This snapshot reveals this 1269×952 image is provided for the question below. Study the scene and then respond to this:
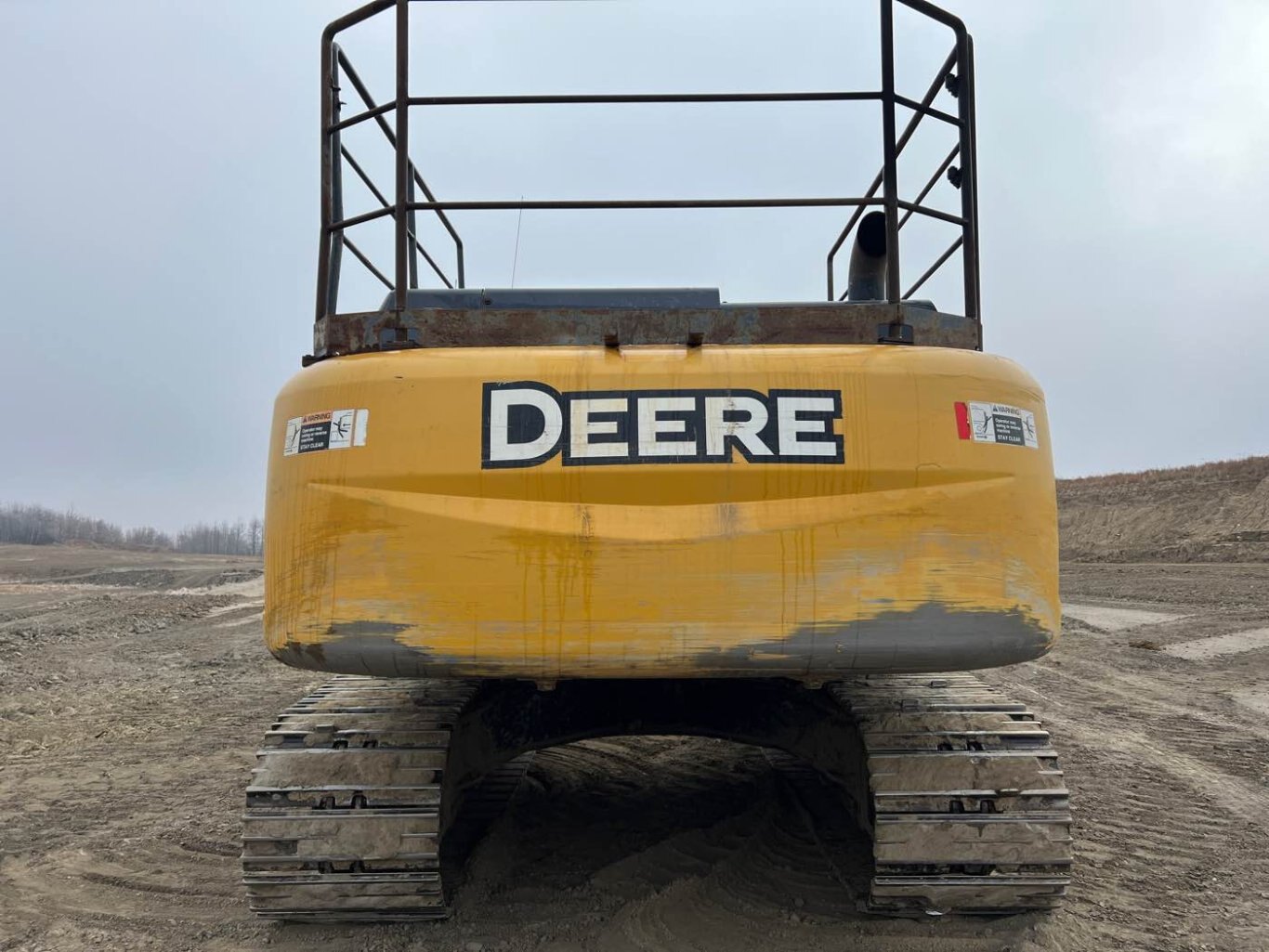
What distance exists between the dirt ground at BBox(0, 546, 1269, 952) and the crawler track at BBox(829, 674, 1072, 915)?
0.18m

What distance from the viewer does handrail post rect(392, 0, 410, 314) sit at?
2.82 meters

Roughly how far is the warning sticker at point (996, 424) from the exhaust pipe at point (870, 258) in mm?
1261

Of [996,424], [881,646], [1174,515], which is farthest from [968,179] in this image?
[1174,515]

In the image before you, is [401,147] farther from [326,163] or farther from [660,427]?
[660,427]

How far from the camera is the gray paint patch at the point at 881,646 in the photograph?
248 centimetres

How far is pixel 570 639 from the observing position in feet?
8.18

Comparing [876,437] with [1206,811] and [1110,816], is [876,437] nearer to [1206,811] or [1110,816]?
[1110,816]

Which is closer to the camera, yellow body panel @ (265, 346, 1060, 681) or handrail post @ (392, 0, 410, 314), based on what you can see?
yellow body panel @ (265, 346, 1060, 681)

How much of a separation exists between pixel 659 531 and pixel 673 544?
0.05m

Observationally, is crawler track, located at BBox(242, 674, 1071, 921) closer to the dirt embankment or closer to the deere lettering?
the deere lettering

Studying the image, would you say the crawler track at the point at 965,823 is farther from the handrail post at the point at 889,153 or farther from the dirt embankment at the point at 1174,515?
the dirt embankment at the point at 1174,515

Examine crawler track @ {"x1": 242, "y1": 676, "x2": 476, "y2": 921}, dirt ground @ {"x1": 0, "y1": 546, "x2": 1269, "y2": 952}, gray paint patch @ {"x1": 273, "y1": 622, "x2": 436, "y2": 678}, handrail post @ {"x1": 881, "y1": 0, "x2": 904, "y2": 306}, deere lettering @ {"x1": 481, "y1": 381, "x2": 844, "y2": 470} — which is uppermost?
handrail post @ {"x1": 881, "y1": 0, "x2": 904, "y2": 306}

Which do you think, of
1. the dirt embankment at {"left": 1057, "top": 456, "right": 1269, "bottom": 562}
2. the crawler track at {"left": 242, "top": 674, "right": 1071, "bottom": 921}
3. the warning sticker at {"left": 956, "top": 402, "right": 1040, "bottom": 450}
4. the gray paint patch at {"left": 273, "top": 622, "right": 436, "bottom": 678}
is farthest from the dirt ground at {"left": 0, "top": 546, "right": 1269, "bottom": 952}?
the dirt embankment at {"left": 1057, "top": 456, "right": 1269, "bottom": 562}

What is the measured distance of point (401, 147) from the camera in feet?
9.23
